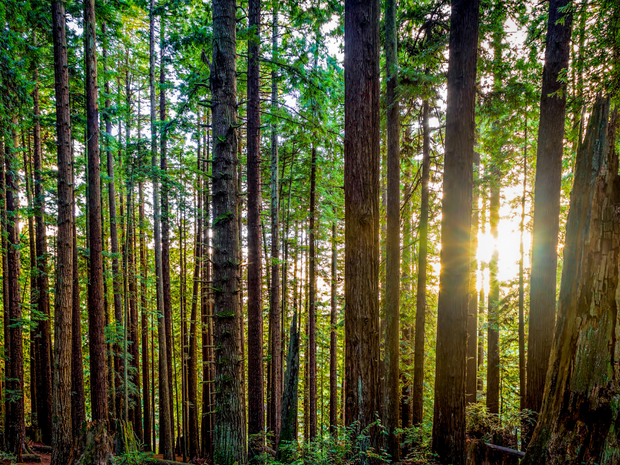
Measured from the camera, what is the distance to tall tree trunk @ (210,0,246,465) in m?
5.44

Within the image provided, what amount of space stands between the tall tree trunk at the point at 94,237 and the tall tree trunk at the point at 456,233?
27.3 feet

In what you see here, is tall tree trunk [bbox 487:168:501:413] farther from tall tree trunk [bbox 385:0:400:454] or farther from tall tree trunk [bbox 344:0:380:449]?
tall tree trunk [bbox 344:0:380:449]

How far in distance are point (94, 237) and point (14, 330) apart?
16.1ft

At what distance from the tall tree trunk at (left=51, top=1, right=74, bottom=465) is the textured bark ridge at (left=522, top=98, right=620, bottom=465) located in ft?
32.0

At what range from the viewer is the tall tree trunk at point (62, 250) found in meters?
7.43

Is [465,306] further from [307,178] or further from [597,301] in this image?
[307,178]

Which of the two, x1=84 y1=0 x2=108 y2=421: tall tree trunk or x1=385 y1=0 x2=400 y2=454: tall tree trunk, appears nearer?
x1=385 y1=0 x2=400 y2=454: tall tree trunk

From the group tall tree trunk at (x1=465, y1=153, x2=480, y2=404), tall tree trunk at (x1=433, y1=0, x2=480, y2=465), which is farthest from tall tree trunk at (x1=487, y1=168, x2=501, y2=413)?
tall tree trunk at (x1=433, y1=0, x2=480, y2=465)

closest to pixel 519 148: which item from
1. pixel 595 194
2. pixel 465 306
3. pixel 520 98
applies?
pixel 520 98

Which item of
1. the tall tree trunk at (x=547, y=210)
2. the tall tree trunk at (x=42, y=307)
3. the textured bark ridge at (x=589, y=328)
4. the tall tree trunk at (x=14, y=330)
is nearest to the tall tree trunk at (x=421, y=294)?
the tall tree trunk at (x=547, y=210)

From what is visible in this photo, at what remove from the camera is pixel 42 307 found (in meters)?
11.1

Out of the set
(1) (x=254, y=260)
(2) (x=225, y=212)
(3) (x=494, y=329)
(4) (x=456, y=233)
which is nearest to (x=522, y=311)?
(3) (x=494, y=329)

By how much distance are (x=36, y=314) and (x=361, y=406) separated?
40.4ft

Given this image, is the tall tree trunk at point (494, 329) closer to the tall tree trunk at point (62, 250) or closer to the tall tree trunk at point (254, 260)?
the tall tree trunk at point (254, 260)
